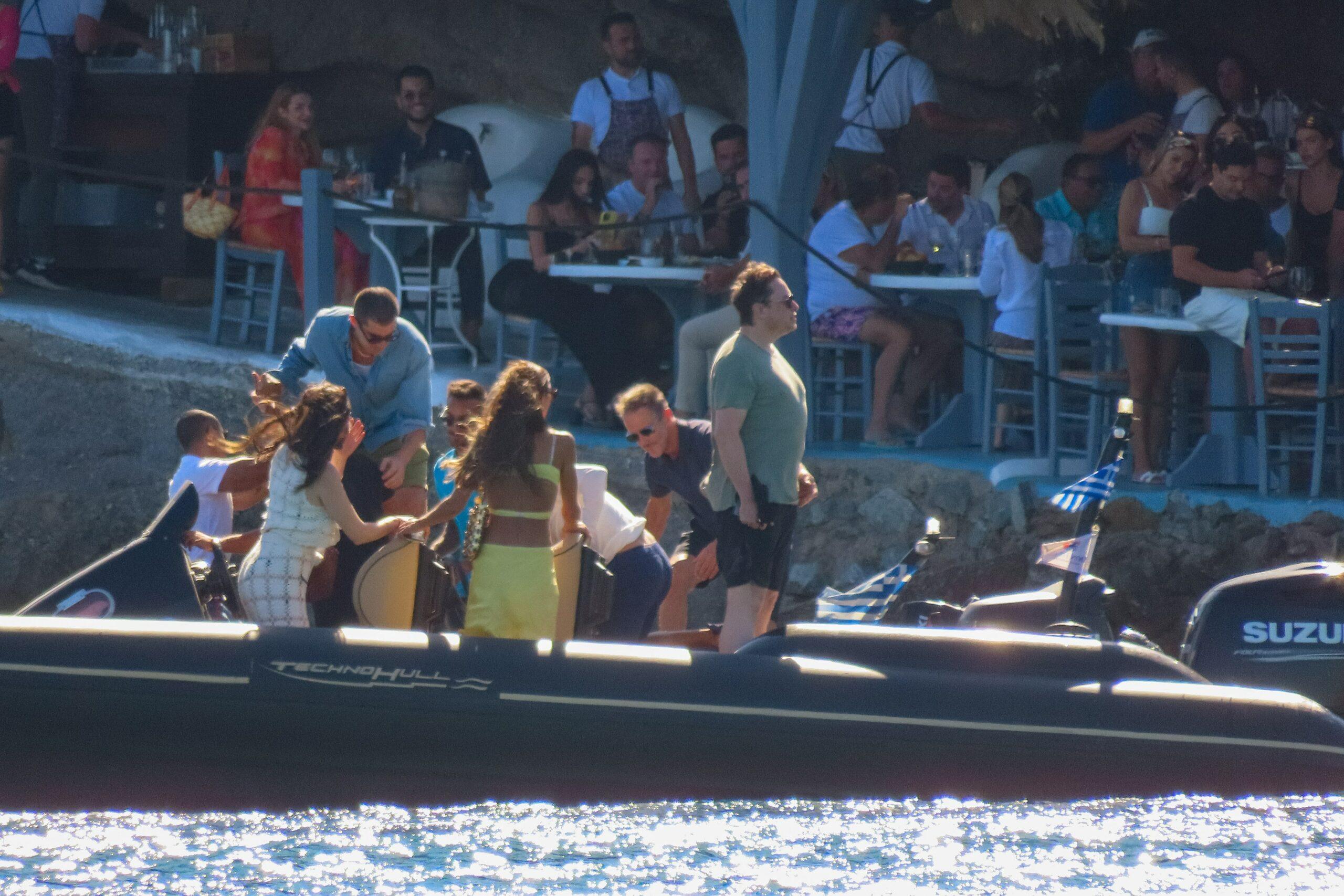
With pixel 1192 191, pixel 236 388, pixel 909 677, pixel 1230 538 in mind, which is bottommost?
pixel 909 677

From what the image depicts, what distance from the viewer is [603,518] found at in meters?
6.43

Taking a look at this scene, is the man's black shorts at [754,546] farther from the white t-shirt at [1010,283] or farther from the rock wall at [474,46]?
the rock wall at [474,46]

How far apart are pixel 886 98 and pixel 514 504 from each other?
16.2 ft

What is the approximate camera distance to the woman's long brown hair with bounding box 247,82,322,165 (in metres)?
9.89

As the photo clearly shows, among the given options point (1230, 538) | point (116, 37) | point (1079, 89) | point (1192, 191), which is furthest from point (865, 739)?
point (116, 37)

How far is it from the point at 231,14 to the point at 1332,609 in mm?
8741

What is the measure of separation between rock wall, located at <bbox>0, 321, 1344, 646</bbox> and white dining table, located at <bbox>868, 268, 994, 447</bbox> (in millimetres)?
360

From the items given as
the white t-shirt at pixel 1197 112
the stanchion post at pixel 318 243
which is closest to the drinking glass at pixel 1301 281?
the white t-shirt at pixel 1197 112

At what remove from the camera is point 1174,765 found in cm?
554

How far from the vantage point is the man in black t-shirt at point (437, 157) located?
988 cm

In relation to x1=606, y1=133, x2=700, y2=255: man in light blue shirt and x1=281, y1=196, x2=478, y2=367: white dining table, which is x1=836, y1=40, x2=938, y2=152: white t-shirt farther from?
x1=281, y1=196, x2=478, y2=367: white dining table

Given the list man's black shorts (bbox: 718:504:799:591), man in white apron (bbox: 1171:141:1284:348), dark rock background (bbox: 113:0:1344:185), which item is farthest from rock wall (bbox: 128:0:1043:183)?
man's black shorts (bbox: 718:504:799:591)

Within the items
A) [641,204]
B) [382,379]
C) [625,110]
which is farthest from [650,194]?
[382,379]

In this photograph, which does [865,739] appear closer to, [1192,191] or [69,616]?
[69,616]
